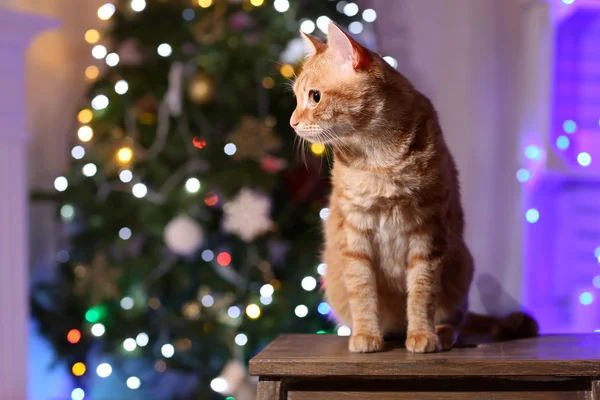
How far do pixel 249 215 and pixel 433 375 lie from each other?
116 cm

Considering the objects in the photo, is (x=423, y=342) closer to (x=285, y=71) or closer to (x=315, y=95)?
(x=315, y=95)

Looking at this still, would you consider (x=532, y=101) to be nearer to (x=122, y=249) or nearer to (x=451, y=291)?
(x=451, y=291)

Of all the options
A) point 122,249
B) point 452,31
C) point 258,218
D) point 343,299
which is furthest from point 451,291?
point 122,249

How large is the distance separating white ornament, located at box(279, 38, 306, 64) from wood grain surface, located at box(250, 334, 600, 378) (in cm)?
114

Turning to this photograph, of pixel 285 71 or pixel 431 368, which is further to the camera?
pixel 285 71

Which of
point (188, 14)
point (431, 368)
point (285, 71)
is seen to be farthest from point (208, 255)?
point (431, 368)

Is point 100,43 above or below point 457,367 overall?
above

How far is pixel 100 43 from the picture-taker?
264 cm

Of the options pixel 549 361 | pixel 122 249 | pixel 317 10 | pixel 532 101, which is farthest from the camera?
pixel 122 249

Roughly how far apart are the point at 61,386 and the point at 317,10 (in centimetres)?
183

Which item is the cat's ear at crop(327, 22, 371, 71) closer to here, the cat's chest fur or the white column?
the cat's chest fur

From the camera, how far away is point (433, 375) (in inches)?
43.4

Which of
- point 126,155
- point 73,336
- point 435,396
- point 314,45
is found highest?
point 314,45

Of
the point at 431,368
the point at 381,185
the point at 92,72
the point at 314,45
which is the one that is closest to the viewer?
the point at 431,368
